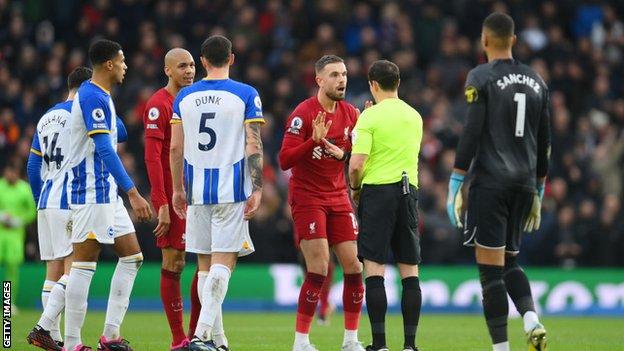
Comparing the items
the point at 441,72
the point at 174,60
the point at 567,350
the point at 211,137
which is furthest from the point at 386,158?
the point at 441,72

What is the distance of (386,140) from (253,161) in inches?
51.7

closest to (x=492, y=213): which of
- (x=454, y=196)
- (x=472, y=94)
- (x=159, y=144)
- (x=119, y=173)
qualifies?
(x=454, y=196)

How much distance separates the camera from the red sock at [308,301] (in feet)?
37.6

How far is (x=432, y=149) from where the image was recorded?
80.7 ft

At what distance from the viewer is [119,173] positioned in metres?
10.6

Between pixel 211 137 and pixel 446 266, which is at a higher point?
pixel 211 137

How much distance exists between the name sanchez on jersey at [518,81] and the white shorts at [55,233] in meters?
4.30

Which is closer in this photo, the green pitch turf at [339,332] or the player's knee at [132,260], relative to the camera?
the player's knee at [132,260]

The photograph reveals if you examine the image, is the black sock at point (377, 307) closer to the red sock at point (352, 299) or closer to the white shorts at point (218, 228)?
the red sock at point (352, 299)

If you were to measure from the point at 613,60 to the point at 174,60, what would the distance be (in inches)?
695

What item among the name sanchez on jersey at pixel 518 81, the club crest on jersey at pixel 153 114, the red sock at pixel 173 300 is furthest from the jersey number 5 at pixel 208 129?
the name sanchez on jersey at pixel 518 81

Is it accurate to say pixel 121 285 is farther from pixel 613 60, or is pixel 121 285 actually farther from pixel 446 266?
pixel 613 60

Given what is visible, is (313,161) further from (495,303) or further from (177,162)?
(495,303)

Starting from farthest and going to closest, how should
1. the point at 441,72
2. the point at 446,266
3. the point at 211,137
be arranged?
the point at 441,72, the point at 446,266, the point at 211,137
